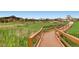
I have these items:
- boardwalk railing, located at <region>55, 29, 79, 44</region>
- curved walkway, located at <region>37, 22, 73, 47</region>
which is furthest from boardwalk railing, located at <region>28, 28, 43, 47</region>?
boardwalk railing, located at <region>55, 29, 79, 44</region>

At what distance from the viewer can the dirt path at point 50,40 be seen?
2150mm

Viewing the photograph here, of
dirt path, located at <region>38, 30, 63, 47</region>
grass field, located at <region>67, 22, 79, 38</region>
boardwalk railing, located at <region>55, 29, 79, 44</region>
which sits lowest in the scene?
dirt path, located at <region>38, 30, 63, 47</region>

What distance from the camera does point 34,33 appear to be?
2.17 metres

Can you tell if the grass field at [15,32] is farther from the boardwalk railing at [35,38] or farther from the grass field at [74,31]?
the grass field at [74,31]

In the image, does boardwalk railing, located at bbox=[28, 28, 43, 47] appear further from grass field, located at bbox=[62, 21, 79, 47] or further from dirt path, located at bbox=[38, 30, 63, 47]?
grass field, located at bbox=[62, 21, 79, 47]

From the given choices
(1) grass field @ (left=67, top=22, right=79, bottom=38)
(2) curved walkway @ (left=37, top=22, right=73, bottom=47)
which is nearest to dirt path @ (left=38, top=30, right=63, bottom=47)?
(2) curved walkway @ (left=37, top=22, right=73, bottom=47)

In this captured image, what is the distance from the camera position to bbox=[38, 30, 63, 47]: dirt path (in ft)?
7.06

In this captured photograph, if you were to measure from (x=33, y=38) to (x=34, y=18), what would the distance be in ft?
0.51

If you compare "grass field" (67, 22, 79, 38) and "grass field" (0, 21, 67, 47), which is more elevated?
"grass field" (67, 22, 79, 38)

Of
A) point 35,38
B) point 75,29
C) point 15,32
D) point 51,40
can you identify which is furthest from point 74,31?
point 15,32

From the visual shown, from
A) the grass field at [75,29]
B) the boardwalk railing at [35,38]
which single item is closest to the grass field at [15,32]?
the boardwalk railing at [35,38]

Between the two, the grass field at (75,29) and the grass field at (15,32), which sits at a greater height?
the grass field at (75,29)
